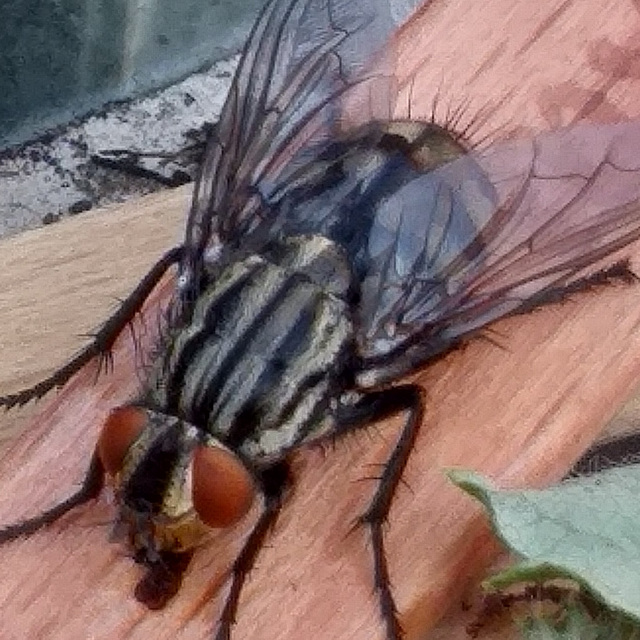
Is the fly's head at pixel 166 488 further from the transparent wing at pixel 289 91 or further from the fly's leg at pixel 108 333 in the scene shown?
the transparent wing at pixel 289 91

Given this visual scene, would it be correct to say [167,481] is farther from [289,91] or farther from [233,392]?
[289,91]

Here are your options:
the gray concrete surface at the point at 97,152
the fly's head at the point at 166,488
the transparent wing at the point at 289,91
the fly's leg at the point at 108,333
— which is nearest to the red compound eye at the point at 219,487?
the fly's head at the point at 166,488

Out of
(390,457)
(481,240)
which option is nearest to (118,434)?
(390,457)

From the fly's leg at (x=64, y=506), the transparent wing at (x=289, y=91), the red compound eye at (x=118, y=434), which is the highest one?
the transparent wing at (x=289, y=91)

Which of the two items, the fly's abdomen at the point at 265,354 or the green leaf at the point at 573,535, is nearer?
the green leaf at the point at 573,535

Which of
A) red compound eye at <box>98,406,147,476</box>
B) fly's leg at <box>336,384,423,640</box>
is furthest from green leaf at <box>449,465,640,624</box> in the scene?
red compound eye at <box>98,406,147,476</box>

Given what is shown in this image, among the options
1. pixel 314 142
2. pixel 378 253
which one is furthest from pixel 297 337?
pixel 314 142

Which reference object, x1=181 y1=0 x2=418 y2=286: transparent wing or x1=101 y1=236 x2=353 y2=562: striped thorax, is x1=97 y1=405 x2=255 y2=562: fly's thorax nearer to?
x1=101 y1=236 x2=353 y2=562: striped thorax
